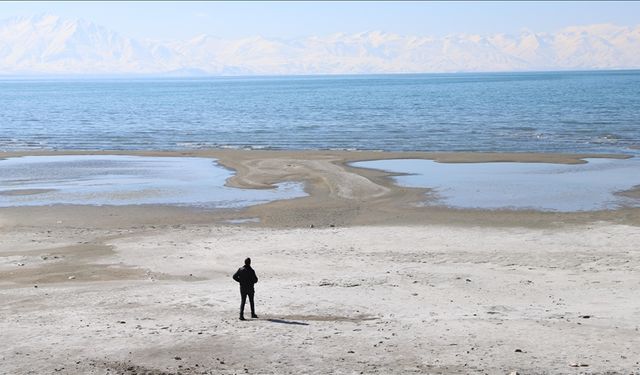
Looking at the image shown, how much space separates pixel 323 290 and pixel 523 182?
74.5ft

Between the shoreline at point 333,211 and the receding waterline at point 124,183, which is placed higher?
the shoreline at point 333,211

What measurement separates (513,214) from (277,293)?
46.9 ft

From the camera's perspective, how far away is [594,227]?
2927 centimetres

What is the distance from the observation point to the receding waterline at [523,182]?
3491 centimetres

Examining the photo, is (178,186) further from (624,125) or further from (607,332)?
(624,125)

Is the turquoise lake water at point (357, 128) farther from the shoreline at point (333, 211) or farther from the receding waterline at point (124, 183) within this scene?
the shoreline at point (333, 211)

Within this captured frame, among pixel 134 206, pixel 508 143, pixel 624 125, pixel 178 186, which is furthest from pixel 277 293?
pixel 624 125

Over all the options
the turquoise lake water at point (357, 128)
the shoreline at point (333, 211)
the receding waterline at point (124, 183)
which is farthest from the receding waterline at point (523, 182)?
the turquoise lake water at point (357, 128)

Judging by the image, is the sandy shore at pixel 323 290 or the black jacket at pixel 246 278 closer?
the sandy shore at pixel 323 290

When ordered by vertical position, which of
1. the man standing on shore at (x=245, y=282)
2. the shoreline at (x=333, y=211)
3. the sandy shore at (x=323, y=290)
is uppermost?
the man standing on shore at (x=245, y=282)

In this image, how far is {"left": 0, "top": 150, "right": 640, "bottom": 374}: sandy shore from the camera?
15938 millimetres

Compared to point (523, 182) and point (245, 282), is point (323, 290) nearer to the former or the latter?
point (245, 282)

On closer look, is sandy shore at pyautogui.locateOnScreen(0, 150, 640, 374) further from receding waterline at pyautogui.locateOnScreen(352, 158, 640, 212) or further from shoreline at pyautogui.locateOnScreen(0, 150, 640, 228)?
receding waterline at pyautogui.locateOnScreen(352, 158, 640, 212)

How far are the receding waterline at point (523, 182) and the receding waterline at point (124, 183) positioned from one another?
22.8 ft
